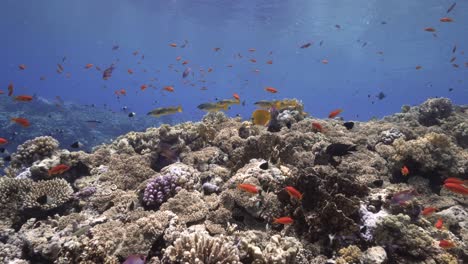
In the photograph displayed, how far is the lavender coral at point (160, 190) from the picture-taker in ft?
22.9

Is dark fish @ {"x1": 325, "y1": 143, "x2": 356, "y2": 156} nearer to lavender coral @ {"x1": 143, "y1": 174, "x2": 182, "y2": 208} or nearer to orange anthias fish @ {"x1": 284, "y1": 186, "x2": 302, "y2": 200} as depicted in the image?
orange anthias fish @ {"x1": 284, "y1": 186, "x2": 302, "y2": 200}

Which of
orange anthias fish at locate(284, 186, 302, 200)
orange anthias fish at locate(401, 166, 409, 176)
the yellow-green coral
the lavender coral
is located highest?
orange anthias fish at locate(401, 166, 409, 176)

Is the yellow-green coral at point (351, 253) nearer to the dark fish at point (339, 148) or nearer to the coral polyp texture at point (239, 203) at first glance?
the coral polyp texture at point (239, 203)

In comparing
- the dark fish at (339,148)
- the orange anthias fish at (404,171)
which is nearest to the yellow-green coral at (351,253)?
Answer: the dark fish at (339,148)

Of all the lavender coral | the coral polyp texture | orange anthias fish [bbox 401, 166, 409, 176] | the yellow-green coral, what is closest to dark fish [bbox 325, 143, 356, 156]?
the coral polyp texture

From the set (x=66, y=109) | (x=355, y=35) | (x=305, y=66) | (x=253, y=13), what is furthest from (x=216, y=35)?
(x=305, y=66)

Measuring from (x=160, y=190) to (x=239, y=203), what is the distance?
204 centimetres

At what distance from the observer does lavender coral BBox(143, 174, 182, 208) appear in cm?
696

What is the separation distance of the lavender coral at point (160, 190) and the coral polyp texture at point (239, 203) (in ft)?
0.08

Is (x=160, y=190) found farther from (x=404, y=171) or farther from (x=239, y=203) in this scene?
(x=404, y=171)

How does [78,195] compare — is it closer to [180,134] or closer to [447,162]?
[180,134]

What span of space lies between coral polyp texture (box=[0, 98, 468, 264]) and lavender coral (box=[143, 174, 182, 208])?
0.08ft

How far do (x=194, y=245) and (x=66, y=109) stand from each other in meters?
37.0

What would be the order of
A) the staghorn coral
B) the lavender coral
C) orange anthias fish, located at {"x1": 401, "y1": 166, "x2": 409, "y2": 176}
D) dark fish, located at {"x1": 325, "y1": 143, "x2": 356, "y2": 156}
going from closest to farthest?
the staghorn coral < the lavender coral < dark fish, located at {"x1": 325, "y1": 143, "x2": 356, "y2": 156} < orange anthias fish, located at {"x1": 401, "y1": 166, "x2": 409, "y2": 176}
